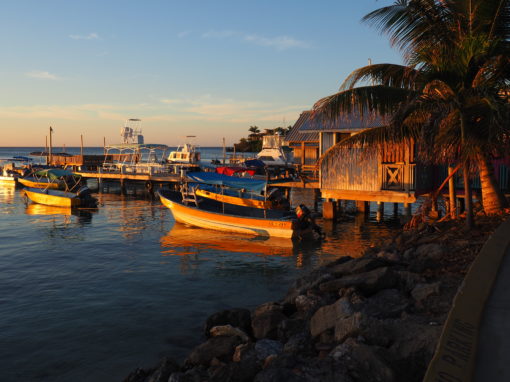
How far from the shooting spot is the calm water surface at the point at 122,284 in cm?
965

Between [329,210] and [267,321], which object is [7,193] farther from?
[267,321]

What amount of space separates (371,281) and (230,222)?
15.5m

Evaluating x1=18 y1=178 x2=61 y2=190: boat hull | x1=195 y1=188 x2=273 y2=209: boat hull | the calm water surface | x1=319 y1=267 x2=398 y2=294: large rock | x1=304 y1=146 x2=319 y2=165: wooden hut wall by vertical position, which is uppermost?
x1=304 y1=146 x2=319 y2=165: wooden hut wall

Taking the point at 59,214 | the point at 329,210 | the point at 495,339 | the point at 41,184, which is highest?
the point at 41,184

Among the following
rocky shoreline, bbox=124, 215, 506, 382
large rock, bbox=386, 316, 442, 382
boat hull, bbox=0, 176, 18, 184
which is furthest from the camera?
boat hull, bbox=0, 176, 18, 184

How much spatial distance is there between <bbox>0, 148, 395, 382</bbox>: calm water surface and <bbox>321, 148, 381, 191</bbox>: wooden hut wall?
2781mm

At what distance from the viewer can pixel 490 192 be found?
12938 mm

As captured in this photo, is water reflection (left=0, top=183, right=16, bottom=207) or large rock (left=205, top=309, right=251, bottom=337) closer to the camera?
large rock (left=205, top=309, right=251, bottom=337)

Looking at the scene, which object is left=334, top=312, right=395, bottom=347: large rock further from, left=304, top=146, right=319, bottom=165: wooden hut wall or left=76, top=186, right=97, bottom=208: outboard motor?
left=304, top=146, right=319, bottom=165: wooden hut wall

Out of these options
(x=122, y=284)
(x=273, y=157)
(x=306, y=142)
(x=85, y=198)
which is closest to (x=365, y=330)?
(x=122, y=284)

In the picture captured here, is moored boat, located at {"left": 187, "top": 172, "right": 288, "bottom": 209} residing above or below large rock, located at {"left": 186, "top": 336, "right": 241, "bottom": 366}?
above

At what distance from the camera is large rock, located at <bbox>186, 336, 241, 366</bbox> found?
8086 mm

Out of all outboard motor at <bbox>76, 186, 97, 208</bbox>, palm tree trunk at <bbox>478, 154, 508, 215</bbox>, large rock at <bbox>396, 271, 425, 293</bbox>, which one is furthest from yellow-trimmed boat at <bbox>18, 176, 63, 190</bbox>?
large rock at <bbox>396, 271, 425, 293</bbox>

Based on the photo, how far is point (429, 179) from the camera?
22.4 meters
